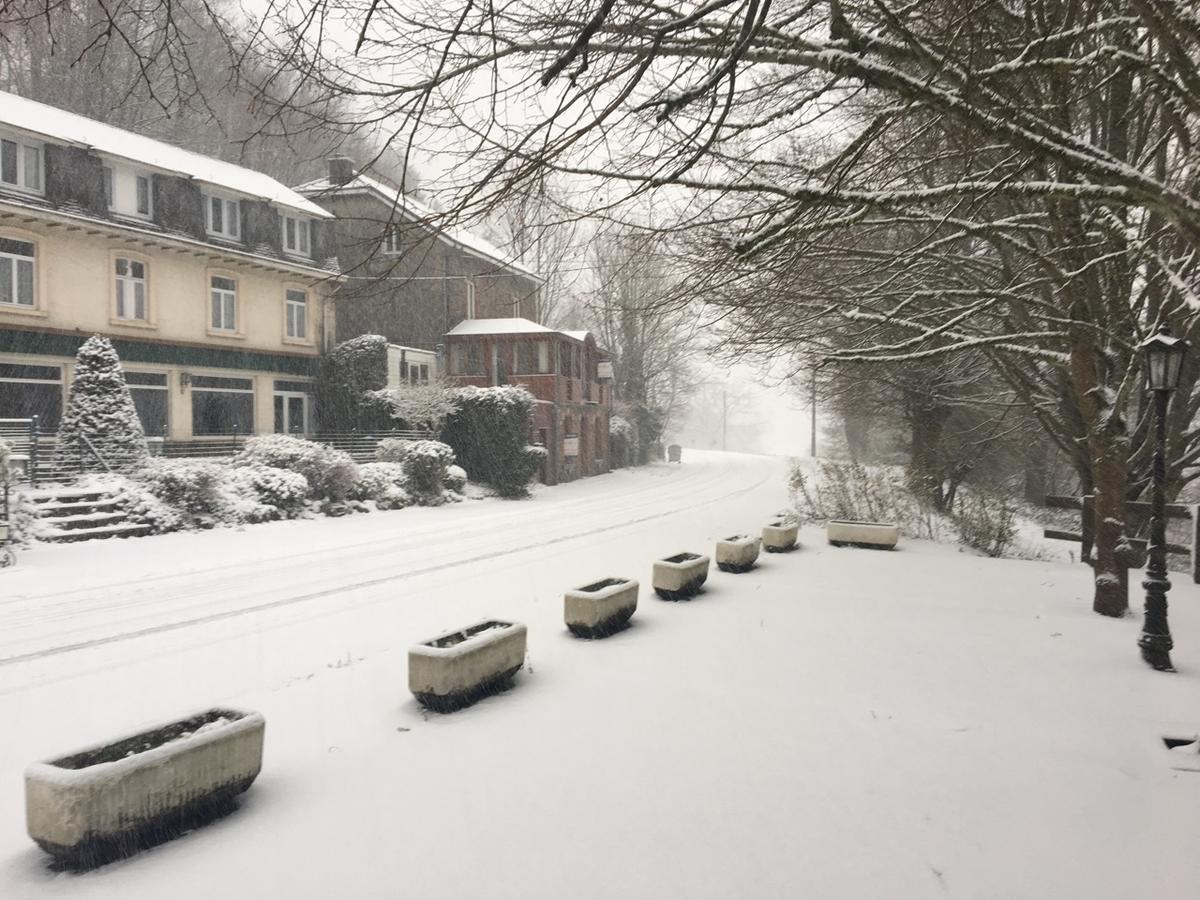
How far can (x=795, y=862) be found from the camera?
3.97m

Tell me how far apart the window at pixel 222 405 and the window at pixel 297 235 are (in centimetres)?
564

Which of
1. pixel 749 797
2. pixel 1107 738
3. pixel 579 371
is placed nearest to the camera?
pixel 749 797

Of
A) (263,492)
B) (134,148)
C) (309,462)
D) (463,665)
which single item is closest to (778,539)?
(463,665)

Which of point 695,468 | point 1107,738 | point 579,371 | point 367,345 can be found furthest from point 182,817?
point 695,468

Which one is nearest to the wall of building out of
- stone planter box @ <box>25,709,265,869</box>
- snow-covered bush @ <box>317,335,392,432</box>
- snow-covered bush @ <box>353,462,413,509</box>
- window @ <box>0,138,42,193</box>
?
snow-covered bush @ <box>317,335,392,432</box>

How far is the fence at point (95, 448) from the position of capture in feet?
56.1

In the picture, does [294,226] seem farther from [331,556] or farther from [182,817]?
[182,817]

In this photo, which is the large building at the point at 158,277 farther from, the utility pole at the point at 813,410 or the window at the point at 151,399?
the utility pole at the point at 813,410

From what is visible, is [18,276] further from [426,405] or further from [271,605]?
[271,605]

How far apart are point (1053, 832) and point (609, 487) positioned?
2809 cm

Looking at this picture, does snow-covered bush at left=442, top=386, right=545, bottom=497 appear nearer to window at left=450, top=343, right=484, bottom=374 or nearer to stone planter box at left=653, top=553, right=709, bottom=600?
window at left=450, top=343, right=484, bottom=374

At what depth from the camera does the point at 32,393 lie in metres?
21.9

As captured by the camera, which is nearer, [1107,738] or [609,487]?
[1107,738]

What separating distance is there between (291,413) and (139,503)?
46.4 feet
